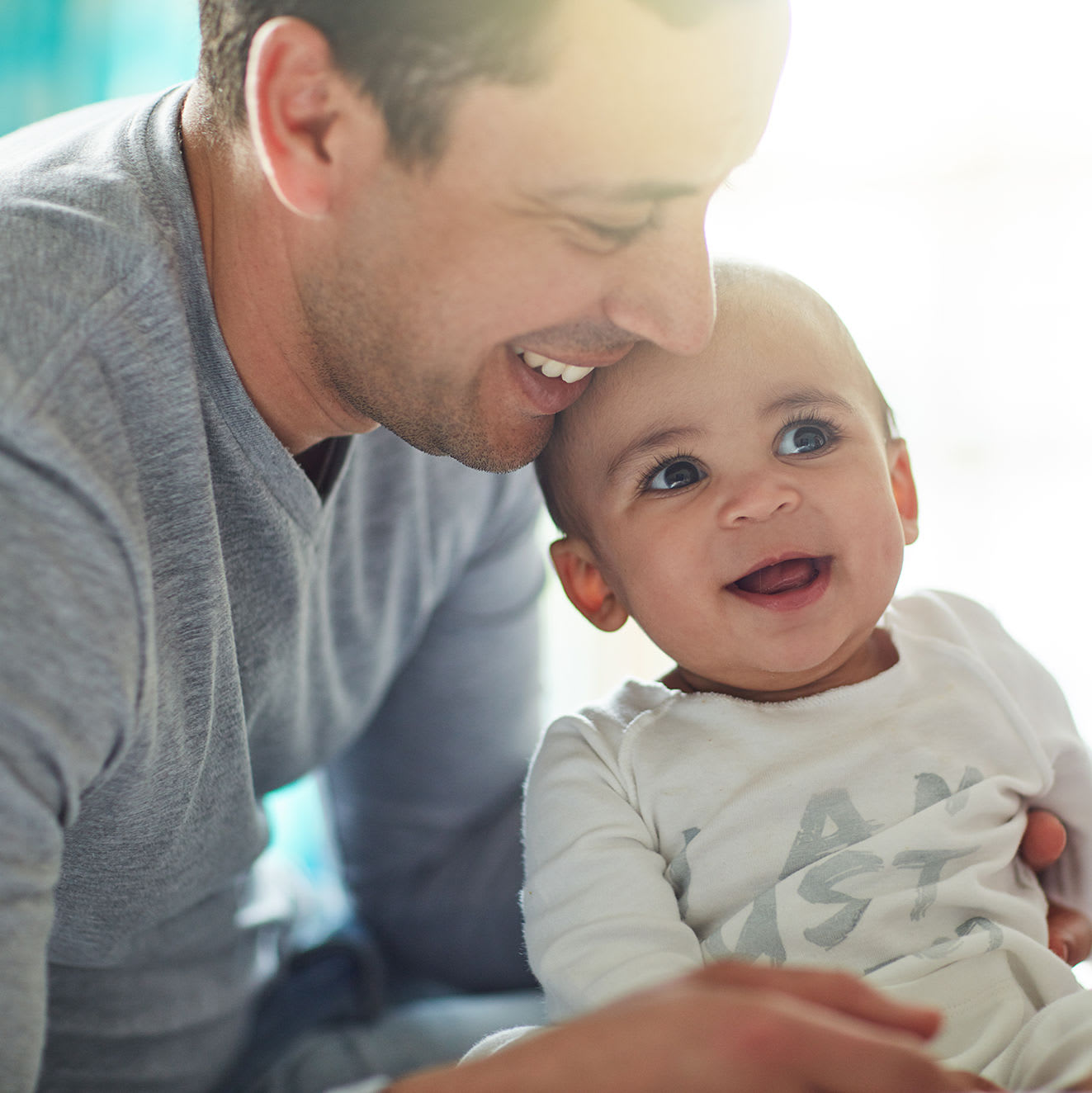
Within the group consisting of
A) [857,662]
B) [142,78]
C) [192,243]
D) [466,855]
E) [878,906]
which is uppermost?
[142,78]

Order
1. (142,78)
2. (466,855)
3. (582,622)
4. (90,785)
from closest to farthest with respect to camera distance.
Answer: (90,785) → (466,855) → (142,78) → (582,622)

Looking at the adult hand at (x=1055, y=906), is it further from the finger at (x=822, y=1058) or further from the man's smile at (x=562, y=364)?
the man's smile at (x=562, y=364)

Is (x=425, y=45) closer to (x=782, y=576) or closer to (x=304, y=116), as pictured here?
(x=304, y=116)

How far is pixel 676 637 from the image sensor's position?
1.01m

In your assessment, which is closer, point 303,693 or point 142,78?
point 303,693

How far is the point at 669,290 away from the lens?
93 centimetres

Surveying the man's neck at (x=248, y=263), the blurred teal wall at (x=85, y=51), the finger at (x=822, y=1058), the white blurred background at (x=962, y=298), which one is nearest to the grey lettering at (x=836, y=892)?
the finger at (x=822, y=1058)

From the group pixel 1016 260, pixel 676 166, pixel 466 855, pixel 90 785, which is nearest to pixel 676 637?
pixel 676 166

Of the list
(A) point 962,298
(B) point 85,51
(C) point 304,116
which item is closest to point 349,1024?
(C) point 304,116

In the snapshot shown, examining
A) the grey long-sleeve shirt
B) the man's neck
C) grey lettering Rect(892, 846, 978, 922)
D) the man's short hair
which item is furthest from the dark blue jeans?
the man's short hair

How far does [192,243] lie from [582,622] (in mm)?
1771

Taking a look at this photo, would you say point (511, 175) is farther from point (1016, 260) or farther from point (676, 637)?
point (1016, 260)

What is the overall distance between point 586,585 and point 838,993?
55 cm

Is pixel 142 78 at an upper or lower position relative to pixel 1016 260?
upper
